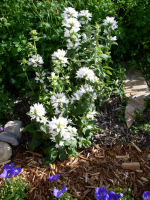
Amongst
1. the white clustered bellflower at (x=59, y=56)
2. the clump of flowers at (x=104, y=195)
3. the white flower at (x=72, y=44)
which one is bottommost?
the clump of flowers at (x=104, y=195)

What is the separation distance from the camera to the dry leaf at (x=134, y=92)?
138 inches

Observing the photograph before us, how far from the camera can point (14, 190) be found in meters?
2.54

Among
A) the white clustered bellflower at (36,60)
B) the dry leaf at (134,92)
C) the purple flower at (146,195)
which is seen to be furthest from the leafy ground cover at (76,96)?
the purple flower at (146,195)

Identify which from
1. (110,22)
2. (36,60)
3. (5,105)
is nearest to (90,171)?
(36,60)

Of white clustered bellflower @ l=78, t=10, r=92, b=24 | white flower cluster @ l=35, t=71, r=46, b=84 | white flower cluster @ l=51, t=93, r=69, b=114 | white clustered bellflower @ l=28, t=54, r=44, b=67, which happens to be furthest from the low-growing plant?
white clustered bellflower @ l=78, t=10, r=92, b=24

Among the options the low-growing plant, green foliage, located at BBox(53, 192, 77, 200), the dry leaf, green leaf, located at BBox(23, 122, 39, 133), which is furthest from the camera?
the dry leaf

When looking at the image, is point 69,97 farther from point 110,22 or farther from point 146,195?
point 146,195

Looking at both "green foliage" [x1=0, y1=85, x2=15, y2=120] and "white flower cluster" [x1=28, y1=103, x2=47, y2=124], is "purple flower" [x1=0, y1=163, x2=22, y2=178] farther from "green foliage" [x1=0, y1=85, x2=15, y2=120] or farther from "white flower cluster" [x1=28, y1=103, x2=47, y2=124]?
"green foliage" [x1=0, y1=85, x2=15, y2=120]

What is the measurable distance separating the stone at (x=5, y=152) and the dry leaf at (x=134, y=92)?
1601 millimetres

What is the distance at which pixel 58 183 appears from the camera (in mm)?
2754

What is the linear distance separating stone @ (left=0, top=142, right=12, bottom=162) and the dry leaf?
160 cm

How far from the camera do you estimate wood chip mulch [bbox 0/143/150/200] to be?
2693mm

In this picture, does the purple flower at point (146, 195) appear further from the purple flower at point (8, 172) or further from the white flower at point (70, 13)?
the white flower at point (70, 13)

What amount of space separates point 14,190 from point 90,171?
88cm
